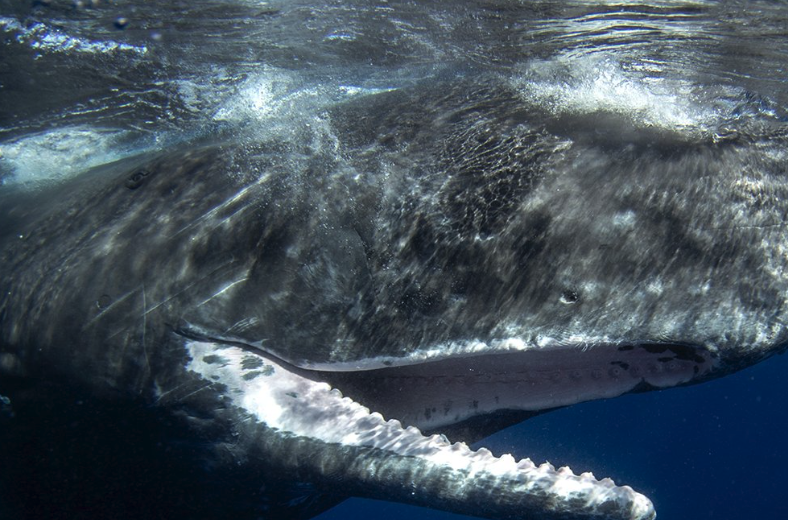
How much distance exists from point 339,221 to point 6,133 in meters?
11.2

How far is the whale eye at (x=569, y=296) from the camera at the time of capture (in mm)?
3562

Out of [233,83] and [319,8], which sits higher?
[319,8]

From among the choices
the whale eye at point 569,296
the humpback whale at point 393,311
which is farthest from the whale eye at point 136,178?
the whale eye at point 569,296

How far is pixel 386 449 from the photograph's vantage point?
355 centimetres

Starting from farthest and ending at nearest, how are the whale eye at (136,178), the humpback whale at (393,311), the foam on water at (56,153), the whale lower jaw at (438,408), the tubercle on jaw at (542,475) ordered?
the foam on water at (56,153) < the whale eye at (136,178) < the humpback whale at (393,311) < the whale lower jaw at (438,408) < the tubercle on jaw at (542,475)

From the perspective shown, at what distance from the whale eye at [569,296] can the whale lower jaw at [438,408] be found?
329 mm

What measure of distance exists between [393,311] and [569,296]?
120 cm

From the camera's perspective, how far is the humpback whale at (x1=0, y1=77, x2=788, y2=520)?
11.3ft

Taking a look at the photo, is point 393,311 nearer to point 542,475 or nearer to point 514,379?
point 514,379

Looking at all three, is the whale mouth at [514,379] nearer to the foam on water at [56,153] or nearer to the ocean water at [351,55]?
the ocean water at [351,55]

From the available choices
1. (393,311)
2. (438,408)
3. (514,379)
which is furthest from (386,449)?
(514,379)

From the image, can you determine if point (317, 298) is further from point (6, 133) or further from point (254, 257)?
point (6, 133)

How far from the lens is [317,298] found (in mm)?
4164

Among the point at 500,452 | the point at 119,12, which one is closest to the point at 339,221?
the point at 500,452
